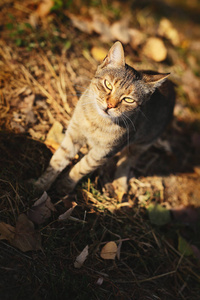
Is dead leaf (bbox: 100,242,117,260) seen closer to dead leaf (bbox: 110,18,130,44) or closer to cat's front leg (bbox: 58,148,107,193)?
cat's front leg (bbox: 58,148,107,193)

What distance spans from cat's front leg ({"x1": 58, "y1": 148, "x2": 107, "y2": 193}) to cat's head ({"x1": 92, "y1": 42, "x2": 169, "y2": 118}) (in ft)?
1.32

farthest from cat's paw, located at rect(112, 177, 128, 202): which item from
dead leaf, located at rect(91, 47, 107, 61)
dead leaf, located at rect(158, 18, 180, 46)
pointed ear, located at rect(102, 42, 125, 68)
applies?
dead leaf, located at rect(158, 18, 180, 46)

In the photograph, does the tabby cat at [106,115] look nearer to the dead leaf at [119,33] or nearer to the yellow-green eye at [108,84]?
the yellow-green eye at [108,84]

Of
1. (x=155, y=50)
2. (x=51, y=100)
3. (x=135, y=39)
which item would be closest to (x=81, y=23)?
(x=135, y=39)

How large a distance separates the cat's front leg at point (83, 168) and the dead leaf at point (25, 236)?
0.62m

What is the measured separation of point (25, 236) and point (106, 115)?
118 cm

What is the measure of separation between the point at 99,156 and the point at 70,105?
1.08 meters

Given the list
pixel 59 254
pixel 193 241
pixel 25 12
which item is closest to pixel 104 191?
pixel 59 254

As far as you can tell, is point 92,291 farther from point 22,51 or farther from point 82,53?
point 82,53

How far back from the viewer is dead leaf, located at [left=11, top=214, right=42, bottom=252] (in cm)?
169

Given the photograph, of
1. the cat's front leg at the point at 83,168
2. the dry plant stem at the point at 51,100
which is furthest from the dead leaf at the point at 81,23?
the cat's front leg at the point at 83,168

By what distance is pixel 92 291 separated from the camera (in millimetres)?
1741

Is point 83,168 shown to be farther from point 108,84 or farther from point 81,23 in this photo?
point 81,23

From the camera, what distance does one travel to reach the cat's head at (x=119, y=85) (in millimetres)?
2117
